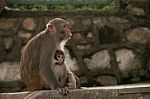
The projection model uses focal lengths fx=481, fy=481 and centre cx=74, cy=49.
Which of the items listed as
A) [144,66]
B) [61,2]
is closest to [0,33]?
[61,2]

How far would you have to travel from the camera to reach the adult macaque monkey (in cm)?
600

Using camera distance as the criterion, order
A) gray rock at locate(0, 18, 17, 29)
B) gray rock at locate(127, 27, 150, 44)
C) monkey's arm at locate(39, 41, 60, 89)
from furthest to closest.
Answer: gray rock at locate(127, 27, 150, 44) → gray rock at locate(0, 18, 17, 29) → monkey's arm at locate(39, 41, 60, 89)

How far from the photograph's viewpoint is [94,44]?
8.79m

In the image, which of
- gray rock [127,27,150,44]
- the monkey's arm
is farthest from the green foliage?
the monkey's arm

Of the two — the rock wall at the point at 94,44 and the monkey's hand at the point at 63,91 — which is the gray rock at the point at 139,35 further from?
the monkey's hand at the point at 63,91

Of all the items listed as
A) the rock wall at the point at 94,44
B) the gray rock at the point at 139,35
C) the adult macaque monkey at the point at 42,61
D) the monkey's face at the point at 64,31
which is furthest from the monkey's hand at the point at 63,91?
the gray rock at the point at 139,35

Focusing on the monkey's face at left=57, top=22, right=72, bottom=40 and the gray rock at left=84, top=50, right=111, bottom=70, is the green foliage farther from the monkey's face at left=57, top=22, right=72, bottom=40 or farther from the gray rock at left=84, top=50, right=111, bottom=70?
the monkey's face at left=57, top=22, right=72, bottom=40

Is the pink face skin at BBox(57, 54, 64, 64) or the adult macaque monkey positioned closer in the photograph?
the adult macaque monkey

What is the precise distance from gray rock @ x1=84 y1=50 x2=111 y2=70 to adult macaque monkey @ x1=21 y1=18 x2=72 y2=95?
2497 mm

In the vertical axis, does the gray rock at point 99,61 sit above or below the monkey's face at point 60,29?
below

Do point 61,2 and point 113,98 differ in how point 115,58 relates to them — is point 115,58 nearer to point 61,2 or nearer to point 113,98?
point 61,2

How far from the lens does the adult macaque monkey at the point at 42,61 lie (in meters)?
6.00

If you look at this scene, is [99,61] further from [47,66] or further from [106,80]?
[47,66]

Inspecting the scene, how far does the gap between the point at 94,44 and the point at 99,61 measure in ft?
1.06
